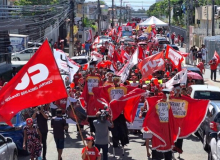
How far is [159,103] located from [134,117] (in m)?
2.60

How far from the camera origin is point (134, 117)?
14.5 metres

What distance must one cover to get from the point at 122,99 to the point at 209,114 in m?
2.35

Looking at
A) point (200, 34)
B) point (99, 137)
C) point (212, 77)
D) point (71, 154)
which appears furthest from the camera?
point (200, 34)

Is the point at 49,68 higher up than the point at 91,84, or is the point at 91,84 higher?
the point at 49,68

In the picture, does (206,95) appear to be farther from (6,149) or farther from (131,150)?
(6,149)

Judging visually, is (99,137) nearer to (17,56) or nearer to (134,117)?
(134,117)

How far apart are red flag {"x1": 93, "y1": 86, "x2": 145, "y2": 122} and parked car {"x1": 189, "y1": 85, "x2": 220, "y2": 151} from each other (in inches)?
74.6

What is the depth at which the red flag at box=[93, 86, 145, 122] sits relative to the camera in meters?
14.1

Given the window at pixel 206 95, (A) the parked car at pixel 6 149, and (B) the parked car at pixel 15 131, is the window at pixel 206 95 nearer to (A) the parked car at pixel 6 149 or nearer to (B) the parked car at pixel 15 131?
(B) the parked car at pixel 15 131

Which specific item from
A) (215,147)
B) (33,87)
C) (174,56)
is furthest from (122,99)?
(174,56)

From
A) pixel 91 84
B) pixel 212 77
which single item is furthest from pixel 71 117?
pixel 212 77

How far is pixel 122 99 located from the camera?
14172 millimetres

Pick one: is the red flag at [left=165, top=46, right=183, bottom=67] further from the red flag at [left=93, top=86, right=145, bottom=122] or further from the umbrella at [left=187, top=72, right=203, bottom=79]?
the red flag at [left=93, top=86, right=145, bottom=122]

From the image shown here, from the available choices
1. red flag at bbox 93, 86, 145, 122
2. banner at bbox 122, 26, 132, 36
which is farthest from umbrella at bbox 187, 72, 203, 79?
banner at bbox 122, 26, 132, 36
